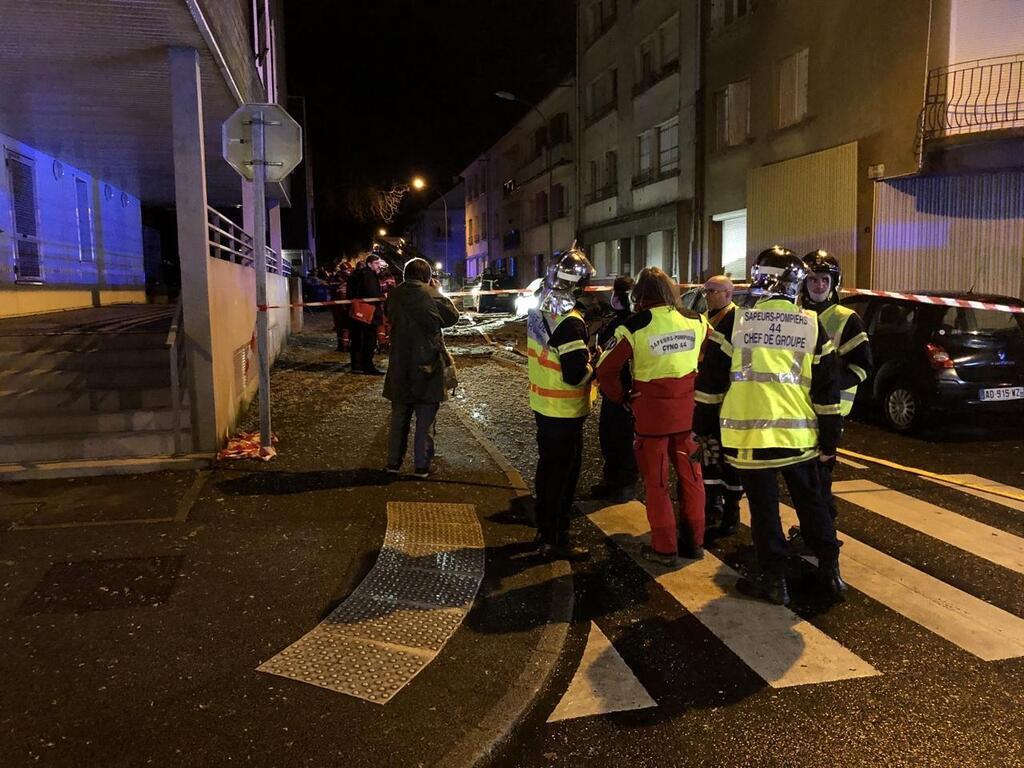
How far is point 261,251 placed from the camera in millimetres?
6852

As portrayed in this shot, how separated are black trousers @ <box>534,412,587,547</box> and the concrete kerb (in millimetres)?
239

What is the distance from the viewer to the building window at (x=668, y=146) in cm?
2454

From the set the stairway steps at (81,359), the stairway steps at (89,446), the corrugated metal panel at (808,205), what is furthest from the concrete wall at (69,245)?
the corrugated metal panel at (808,205)

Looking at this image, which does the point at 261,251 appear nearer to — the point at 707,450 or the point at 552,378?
the point at 552,378

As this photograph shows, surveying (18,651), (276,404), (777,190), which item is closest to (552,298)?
(18,651)

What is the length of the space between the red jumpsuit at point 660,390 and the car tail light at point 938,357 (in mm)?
4591

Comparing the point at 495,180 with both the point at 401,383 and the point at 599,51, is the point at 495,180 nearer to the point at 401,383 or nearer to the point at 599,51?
the point at 599,51

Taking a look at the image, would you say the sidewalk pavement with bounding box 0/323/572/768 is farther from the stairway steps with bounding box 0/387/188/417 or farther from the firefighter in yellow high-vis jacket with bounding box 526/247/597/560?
the stairway steps with bounding box 0/387/188/417

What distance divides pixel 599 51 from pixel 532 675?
30559 millimetres

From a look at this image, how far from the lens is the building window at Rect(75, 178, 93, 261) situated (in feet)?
44.9

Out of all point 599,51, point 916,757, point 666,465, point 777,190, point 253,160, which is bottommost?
point 916,757

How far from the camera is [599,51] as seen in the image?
30219mm

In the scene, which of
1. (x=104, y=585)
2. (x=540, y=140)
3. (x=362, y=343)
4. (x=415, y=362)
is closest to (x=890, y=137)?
(x=362, y=343)

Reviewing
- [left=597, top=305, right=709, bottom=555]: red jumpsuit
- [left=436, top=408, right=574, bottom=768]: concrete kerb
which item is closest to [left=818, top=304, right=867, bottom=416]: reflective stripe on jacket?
[left=597, top=305, right=709, bottom=555]: red jumpsuit
